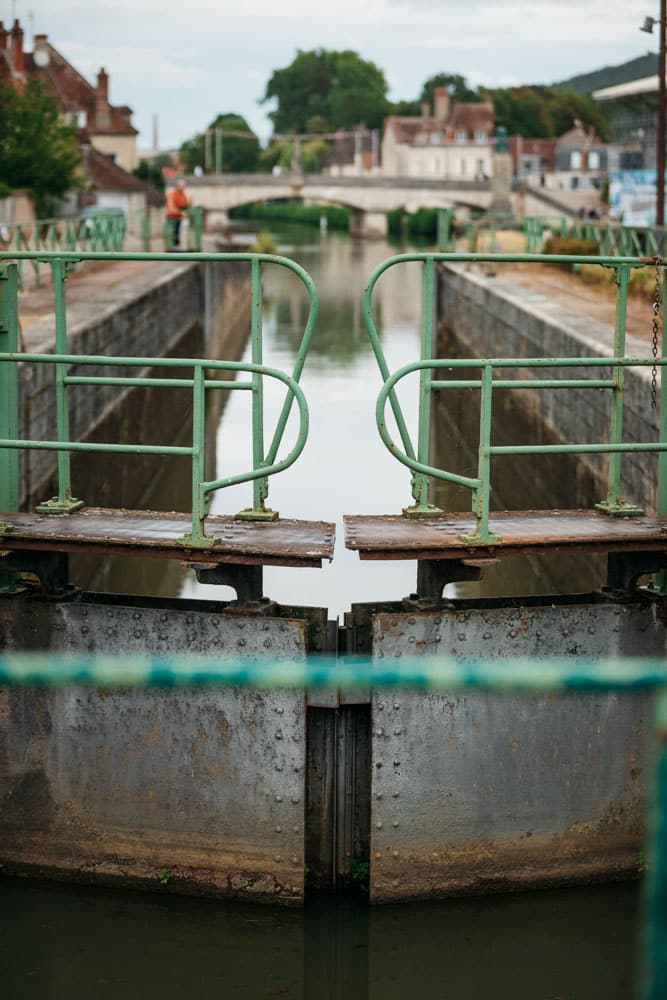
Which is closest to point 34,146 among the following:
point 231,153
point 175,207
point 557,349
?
point 175,207

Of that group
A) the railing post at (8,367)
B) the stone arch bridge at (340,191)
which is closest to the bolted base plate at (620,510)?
the railing post at (8,367)

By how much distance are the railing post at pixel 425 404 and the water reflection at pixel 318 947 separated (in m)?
1.74

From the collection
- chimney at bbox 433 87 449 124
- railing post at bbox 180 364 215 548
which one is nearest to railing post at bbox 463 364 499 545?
railing post at bbox 180 364 215 548

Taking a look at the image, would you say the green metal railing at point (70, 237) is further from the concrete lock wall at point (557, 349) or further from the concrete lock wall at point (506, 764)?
the concrete lock wall at point (506, 764)

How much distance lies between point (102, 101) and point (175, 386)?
236 feet

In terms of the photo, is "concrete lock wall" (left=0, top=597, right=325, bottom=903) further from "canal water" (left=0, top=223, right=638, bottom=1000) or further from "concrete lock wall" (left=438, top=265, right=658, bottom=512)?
"concrete lock wall" (left=438, top=265, right=658, bottom=512)

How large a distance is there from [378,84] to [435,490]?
118174mm

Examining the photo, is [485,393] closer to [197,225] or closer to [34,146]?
[197,225]

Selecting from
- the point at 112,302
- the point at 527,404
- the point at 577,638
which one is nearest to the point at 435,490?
the point at 527,404

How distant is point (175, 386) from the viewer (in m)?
6.18

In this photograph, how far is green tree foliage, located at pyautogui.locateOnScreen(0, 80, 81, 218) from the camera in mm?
35781

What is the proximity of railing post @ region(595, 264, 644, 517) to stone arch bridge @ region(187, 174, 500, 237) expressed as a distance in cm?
6547

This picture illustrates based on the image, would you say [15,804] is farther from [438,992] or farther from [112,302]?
[112,302]

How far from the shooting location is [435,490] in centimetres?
1509
